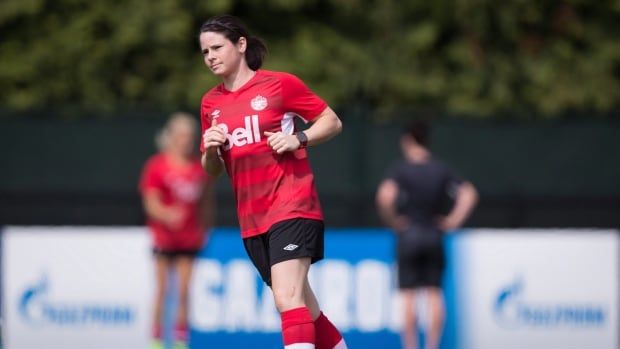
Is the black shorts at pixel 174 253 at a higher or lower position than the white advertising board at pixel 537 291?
higher

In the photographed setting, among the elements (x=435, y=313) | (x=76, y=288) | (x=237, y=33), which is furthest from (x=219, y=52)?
(x=76, y=288)

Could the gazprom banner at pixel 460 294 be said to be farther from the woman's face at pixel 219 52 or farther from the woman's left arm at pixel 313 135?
the woman's face at pixel 219 52

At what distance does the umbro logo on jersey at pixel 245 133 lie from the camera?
21.9ft

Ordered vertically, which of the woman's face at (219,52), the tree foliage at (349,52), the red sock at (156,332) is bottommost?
the red sock at (156,332)

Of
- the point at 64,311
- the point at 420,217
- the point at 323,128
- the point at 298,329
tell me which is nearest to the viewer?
the point at 298,329

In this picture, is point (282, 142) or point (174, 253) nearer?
point (282, 142)

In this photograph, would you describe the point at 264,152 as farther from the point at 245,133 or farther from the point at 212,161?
the point at 212,161

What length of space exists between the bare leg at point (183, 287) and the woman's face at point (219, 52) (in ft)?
15.4

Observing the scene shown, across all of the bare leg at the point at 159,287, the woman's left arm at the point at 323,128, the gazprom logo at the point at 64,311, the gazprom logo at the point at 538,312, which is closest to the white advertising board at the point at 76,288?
the gazprom logo at the point at 64,311

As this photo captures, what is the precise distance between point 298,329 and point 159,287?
4737 mm

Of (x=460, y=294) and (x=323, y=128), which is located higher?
(x=323, y=128)

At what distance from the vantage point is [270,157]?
22.0 ft

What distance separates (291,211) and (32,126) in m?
6.39

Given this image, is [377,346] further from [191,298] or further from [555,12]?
[555,12]
